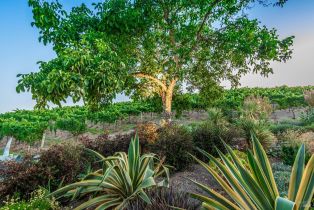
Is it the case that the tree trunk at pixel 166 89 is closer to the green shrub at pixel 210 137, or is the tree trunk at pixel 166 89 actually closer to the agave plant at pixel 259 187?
the green shrub at pixel 210 137

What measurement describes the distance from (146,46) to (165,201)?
11691 millimetres

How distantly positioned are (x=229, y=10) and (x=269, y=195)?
12579mm

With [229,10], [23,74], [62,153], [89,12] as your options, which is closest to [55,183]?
[62,153]

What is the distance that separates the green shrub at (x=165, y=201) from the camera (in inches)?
128

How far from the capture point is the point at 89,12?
13117mm

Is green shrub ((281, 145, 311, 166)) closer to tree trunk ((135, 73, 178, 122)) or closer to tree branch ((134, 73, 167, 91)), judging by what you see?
tree trunk ((135, 73, 178, 122))

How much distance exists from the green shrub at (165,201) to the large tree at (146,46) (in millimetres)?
4175

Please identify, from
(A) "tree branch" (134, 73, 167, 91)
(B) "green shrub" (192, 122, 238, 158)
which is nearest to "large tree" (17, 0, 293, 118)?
(A) "tree branch" (134, 73, 167, 91)

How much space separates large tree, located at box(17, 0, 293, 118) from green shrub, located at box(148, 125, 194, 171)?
216 cm

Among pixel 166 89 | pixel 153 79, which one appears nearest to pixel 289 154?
pixel 166 89

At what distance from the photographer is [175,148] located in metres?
7.58

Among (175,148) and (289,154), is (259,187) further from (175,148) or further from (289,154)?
(289,154)

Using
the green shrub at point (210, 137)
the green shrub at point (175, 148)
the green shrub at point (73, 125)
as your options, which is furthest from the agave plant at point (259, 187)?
the green shrub at point (73, 125)

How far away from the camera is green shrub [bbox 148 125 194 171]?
7.46 metres
